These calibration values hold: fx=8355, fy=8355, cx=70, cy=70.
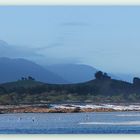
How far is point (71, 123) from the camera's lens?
86.9m

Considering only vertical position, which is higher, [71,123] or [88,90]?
[88,90]

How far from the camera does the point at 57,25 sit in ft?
285

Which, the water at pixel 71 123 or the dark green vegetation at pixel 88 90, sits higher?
the dark green vegetation at pixel 88 90

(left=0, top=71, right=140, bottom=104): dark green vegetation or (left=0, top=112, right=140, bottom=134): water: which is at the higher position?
(left=0, top=71, right=140, bottom=104): dark green vegetation

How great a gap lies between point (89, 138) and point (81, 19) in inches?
48.9

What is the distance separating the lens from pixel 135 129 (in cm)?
8681

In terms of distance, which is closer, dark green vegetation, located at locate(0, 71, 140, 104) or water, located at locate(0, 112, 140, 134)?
water, located at locate(0, 112, 140, 134)

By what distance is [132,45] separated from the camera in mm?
86938

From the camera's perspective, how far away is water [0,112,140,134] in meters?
86.9

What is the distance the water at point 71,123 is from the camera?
86875 mm

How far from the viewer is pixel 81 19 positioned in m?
86.9

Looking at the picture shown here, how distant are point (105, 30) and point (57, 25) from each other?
502mm

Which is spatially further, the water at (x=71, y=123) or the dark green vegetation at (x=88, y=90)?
the dark green vegetation at (x=88, y=90)

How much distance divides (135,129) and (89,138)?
0.49m
